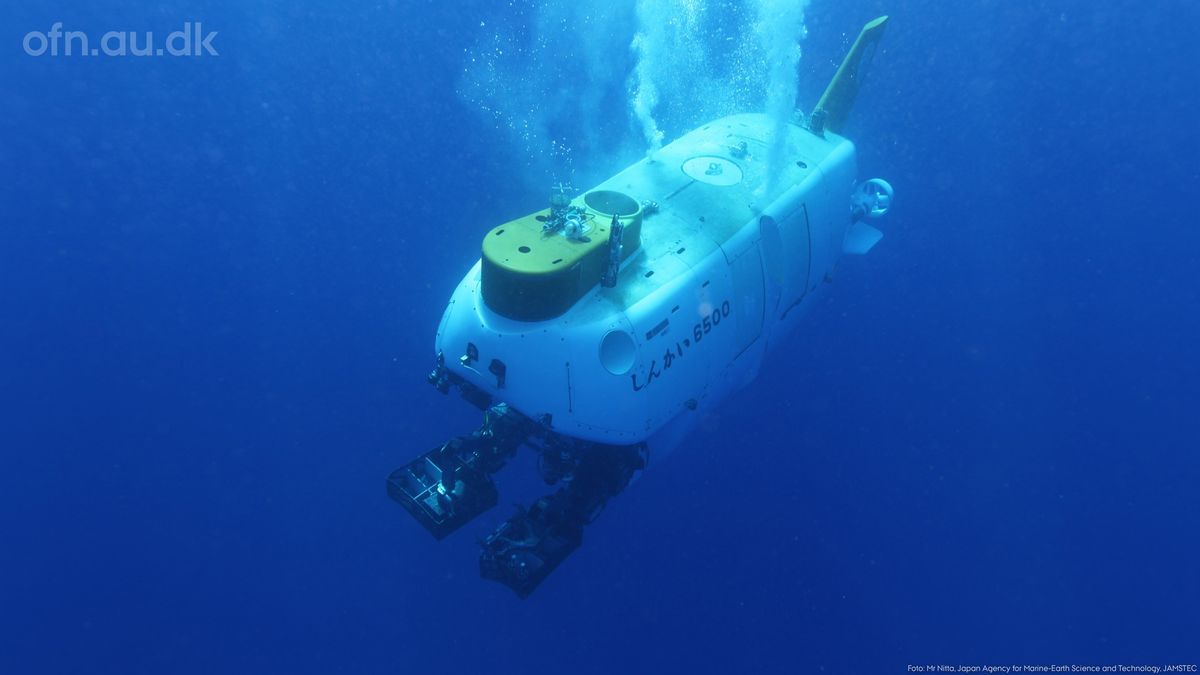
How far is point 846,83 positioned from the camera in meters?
9.87

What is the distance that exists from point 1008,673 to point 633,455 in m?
12.8

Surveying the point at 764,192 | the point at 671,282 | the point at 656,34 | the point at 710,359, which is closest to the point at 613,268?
the point at 671,282

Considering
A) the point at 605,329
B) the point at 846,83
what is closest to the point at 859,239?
the point at 846,83

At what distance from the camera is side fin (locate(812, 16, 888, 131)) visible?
9734 millimetres

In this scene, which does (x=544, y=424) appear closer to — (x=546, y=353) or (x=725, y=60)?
(x=546, y=353)

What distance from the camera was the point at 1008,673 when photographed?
13102 millimetres

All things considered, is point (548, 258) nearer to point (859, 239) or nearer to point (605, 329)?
point (605, 329)

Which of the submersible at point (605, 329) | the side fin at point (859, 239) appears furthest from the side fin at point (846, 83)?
the submersible at point (605, 329)

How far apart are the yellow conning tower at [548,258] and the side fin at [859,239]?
16.5ft

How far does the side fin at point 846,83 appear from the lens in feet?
31.9

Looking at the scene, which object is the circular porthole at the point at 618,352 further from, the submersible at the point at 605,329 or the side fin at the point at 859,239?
the side fin at the point at 859,239

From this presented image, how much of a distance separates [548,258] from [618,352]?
3.79 feet

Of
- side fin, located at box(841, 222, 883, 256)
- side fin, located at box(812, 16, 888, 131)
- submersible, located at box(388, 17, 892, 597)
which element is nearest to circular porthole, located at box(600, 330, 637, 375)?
submersible, located at box(388, 17, 892, 597)

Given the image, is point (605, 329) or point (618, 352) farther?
point (618, 352)
